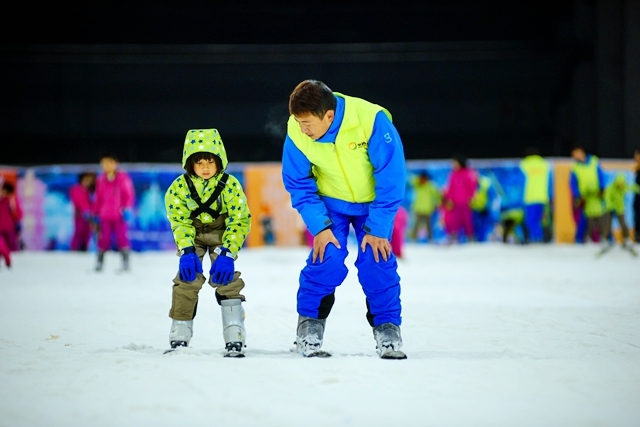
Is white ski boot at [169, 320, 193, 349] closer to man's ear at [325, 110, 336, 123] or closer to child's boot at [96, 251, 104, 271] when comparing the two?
man's ear at [325, 110, 336, 123]

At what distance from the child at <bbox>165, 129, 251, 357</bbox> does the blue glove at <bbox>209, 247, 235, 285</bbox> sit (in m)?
0.02

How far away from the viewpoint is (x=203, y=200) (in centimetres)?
439

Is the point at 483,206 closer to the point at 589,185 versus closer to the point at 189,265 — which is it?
the point at 589,185

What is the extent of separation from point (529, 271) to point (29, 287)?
5863mm

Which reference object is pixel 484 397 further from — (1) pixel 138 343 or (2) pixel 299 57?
(2) pixel 299 57

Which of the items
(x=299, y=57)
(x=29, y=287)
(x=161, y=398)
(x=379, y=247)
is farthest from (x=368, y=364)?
(x=299, y=57)

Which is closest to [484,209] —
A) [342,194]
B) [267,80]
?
[267,80]

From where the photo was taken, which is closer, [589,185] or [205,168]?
[205,168]

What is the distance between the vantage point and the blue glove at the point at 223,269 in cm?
423

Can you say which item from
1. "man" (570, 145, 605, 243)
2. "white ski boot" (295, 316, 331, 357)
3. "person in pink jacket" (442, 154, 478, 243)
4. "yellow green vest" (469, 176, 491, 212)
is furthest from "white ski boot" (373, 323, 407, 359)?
"yellow green vest" (469, 176, 491, 212)

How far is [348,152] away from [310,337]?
983 mm

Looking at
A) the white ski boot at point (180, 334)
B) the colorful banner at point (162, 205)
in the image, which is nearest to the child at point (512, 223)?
the colorful banner at point (162, 205)

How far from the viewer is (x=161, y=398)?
320cm

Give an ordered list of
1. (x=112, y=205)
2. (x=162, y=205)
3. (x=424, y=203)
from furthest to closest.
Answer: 1. (x=424, y=203)
2. (x=162, y=205)
3. (x=112, y=205)
